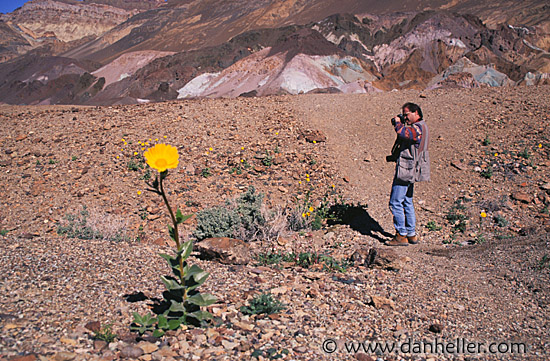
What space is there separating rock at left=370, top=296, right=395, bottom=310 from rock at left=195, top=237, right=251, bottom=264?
48.0 inches

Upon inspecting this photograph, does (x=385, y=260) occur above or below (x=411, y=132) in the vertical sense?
below

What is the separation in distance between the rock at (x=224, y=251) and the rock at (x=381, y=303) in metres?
1.22

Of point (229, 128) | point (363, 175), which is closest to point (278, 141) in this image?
point (229, 128)

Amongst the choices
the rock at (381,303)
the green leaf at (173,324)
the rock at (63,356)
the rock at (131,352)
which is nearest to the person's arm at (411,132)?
the rock at (381,303)

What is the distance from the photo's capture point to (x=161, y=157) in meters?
2.12

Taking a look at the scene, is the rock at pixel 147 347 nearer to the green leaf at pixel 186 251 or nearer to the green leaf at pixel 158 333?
the green leaf at pixel 158 333

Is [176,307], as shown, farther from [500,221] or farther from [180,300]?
[500,221]

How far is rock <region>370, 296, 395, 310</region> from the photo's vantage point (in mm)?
2963

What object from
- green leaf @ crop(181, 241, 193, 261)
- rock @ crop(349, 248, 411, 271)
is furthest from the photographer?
green leaf @ crop(181, 241, 193, 261)

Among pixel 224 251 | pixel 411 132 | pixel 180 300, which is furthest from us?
pixel 411 132

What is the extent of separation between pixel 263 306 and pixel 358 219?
2900 mm

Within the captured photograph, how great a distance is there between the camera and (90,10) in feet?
351

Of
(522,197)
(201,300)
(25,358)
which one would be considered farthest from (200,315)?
(522,197)

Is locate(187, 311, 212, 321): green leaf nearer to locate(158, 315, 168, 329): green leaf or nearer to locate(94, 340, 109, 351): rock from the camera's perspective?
locate(158, 315, 168, 329): green leaf
